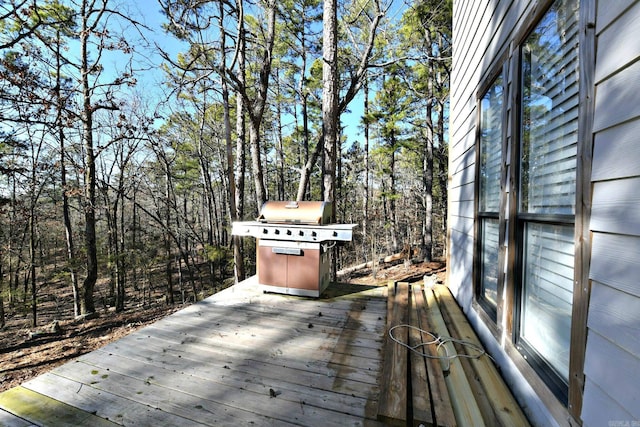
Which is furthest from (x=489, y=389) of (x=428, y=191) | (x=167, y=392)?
(x=428, y=191)

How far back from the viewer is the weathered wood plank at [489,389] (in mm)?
1343

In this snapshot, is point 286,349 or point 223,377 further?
point 286,349

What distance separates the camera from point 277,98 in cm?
1207

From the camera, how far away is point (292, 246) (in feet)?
10.7

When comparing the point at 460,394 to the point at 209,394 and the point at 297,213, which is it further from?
the point at 297,213

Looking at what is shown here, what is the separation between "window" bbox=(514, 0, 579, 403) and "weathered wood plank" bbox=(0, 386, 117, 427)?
2336 mm

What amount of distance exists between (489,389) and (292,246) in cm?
228

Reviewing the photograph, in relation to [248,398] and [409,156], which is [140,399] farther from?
[409,156]

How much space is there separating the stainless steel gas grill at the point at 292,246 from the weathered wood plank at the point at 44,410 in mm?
2076

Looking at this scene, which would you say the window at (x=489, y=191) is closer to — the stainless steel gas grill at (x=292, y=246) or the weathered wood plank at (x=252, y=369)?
the weathered wood plank at (x=252, y=369)

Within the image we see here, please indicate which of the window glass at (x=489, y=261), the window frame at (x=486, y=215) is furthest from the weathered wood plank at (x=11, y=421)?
the window glass at (x=489, y=261)

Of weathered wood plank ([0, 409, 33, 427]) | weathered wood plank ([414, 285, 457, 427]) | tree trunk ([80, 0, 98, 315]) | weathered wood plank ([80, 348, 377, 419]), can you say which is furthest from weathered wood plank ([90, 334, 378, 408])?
tree trunk ([80, 0, 98, 315])

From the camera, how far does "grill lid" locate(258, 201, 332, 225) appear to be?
3.27 meters

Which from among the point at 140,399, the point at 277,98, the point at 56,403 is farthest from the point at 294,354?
the point at 277,98
